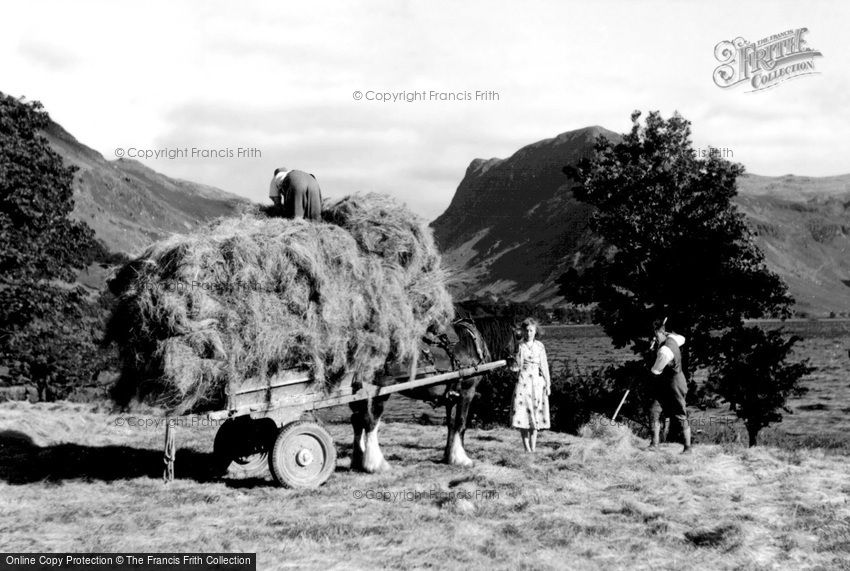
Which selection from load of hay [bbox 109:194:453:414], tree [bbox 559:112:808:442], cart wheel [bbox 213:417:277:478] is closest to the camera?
load of hay [bbox 109:194:453:414]

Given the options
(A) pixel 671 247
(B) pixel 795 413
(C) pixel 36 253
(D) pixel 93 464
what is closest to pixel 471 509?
(D) pixel 93 464

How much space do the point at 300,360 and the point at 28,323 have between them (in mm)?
17862

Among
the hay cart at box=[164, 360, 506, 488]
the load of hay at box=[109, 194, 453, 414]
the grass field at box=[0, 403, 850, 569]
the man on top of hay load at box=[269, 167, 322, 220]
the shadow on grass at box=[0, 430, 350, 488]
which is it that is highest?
the man on top of hay load at box=[269, 167, 322, 220]

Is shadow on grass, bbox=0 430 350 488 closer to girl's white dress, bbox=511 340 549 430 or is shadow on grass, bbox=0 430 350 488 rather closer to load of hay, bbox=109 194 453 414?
load of hay, bbox=109 194 453 414

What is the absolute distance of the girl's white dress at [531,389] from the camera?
34.9ft

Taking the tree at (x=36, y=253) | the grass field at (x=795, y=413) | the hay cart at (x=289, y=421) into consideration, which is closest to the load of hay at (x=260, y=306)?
the hay cart at (x=289, y=421)

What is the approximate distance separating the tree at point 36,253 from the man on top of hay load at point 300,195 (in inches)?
623

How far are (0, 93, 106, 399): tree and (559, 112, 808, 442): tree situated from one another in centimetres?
1553

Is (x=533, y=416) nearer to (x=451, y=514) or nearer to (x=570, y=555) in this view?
(x=451, y=514)

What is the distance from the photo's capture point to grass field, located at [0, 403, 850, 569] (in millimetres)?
6027

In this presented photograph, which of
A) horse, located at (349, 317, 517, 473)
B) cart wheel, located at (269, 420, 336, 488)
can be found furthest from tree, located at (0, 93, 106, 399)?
cart wheel, located at (269, 420, 336, 488)

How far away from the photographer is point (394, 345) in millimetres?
8609

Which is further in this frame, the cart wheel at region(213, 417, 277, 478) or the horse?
the horse

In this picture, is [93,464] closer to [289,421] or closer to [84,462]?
[84,462]
